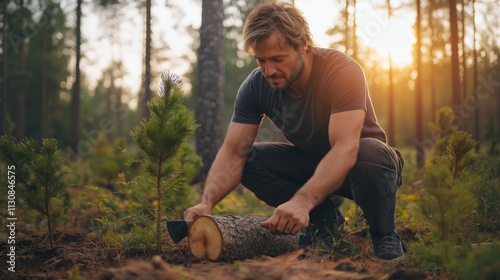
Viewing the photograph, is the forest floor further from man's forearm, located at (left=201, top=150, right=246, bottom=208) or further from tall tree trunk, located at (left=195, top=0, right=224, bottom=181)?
tall tree trunk, located at (left=195, top=0, right=224, bottom=181)

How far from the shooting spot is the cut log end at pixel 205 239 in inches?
111

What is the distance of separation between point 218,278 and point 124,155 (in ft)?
23.9

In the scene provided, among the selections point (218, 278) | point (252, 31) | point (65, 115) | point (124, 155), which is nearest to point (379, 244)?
point (218, 278)

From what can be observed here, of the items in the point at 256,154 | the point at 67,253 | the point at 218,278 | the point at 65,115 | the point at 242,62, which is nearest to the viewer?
the point at 218,278

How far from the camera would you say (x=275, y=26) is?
3.07 metres

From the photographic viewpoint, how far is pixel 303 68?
328cm

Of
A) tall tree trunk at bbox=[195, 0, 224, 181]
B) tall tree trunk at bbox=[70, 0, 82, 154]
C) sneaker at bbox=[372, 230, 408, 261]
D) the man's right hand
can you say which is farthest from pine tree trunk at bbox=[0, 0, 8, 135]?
sneaker at bbox=[372, 230, 408, 261]

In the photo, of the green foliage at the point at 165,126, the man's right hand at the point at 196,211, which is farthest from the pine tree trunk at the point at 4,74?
the man's right hand at the point at 196,211

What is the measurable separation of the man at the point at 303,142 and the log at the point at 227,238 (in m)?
0.19

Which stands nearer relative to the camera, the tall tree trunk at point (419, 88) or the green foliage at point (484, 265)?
the green foliage at point (484, 265)

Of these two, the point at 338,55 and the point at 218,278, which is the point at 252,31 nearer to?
the point at 338,55

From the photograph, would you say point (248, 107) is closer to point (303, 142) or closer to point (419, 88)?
point (303, 142)

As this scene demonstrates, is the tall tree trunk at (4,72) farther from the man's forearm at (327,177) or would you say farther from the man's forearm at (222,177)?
the man's forearm at (327,177)

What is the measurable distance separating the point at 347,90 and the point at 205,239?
1.45 metres
